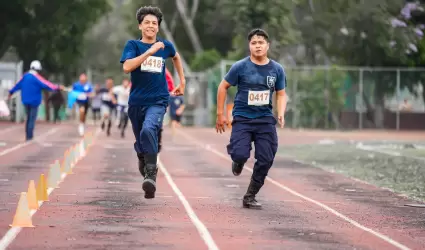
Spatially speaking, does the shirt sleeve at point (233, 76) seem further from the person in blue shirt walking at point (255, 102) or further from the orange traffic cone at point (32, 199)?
the orange traffic cone at point (32, 199)

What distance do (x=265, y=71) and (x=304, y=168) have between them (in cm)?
968

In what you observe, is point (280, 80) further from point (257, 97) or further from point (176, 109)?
point (176, 109)

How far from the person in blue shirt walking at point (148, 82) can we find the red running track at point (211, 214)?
1.90ft

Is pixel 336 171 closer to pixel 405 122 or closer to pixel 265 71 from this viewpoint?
pixel 265 71

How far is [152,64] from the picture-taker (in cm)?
1390

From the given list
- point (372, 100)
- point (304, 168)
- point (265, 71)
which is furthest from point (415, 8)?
point (265, 71)

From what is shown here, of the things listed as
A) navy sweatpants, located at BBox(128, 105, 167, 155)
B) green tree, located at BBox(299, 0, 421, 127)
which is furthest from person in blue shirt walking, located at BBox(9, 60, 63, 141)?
green tree, located at BBox(299, 0, 421, 127)

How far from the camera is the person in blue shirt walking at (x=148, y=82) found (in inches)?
543

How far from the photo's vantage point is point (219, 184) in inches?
730

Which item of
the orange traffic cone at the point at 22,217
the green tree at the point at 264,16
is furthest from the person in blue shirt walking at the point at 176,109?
the orange traffic cone at the point at 22,217

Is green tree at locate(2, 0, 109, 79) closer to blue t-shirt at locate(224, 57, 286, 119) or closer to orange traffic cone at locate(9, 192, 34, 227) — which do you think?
blue t-shirt at locate(224, 57, 286, 119)

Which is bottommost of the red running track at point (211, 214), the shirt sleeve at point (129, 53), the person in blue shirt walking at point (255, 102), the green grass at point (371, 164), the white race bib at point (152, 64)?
the green grass at point (371, 164)

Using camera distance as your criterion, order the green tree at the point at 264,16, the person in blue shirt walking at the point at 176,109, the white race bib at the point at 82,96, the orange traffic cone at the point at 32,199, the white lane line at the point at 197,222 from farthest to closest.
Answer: the green tree at the point at 264,16 < the person in blue shirt walking at the point at 176,109 < the white race bib at the point at 82,96 < the orange traffic cone at the point at 32,199 < the white lane line at the point at 197,222

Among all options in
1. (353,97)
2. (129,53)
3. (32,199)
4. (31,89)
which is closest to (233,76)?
(129,53)
